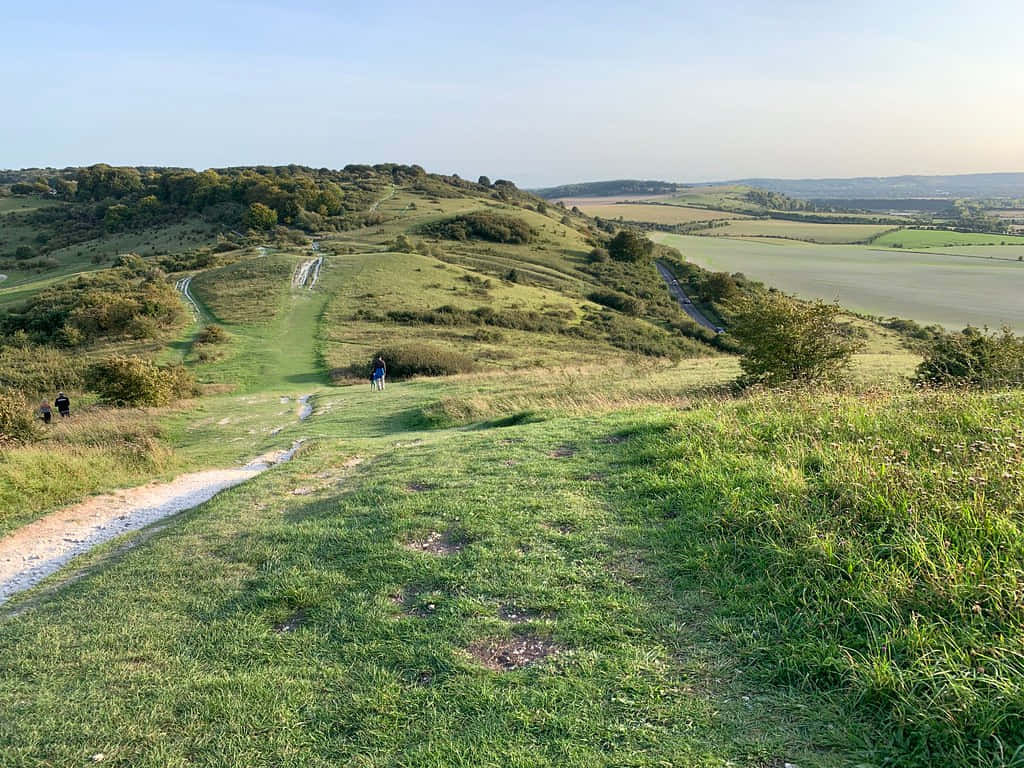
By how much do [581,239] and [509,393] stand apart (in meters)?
70.0

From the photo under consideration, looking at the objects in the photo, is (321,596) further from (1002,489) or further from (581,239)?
(581,239)

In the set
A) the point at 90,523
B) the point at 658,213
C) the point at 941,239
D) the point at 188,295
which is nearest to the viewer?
the point at 90,523

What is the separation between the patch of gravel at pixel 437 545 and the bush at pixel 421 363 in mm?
23003

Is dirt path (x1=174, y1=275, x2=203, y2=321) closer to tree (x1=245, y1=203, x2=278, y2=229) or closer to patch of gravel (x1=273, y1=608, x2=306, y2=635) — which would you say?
tree (x1=245, y1=203, x2=278, y2=229)

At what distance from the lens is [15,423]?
569 inches

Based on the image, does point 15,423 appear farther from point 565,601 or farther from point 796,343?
point 796,343

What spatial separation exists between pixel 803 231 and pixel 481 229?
78922 mm

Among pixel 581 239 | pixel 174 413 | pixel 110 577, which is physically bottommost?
pixel 174 413

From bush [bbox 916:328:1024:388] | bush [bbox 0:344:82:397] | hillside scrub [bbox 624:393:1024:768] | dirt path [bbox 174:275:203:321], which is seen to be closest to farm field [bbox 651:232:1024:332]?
bush [bbox 916:328:1024:388]

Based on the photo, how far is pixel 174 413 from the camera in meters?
20.2

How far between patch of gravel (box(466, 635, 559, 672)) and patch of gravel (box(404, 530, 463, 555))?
4.97 ft

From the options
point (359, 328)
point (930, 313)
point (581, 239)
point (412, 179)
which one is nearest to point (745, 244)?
point (581, 239)

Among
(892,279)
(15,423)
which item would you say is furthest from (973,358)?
(892,279)

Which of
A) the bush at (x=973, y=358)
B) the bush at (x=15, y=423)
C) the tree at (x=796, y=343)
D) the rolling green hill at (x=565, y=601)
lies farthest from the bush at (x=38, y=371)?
the bush at (x=973, y=358)
